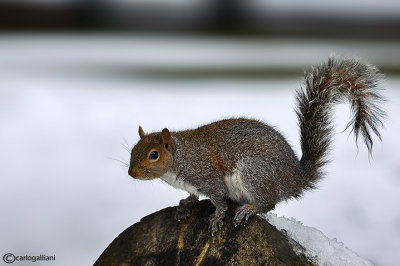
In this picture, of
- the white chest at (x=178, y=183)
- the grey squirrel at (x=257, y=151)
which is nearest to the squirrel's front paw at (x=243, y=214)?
the grey squirrel at (x=257, y=151)

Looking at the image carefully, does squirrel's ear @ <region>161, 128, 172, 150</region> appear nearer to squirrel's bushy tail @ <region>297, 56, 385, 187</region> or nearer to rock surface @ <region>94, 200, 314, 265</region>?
rock surface @ <region>94, 200, 314, 265</region>

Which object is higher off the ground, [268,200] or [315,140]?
[315,140]

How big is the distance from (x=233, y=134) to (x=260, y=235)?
1.20 feet

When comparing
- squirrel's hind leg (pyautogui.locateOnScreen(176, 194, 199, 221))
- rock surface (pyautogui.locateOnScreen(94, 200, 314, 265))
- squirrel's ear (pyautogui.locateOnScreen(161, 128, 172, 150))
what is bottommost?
rock surface (pyautogui.locateOnScreen(94, 200, 314, 265))

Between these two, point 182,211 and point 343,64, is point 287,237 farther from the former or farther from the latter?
point 343,64

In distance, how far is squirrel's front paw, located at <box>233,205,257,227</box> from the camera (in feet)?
6.86

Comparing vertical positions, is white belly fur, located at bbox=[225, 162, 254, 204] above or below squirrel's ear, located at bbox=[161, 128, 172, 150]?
below

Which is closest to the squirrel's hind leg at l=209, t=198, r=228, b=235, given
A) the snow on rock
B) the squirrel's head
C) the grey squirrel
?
the grey squirrel

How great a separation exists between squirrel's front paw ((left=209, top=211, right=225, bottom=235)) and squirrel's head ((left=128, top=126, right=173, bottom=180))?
0.73 ft

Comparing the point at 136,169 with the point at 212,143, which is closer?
the point at 136,169

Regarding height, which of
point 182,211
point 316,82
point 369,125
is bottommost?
point 182,211

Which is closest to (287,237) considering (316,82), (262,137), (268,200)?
(268,200)

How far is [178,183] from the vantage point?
7.18ft

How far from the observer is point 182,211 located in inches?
85.0
